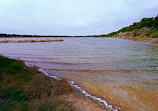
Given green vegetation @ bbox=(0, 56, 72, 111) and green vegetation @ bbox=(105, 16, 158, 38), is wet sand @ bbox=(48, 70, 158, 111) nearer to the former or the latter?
green vegetation @ bbox=(0, 56, 72, 111)

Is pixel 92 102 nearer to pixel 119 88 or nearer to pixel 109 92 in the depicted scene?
A: pixel 109 92

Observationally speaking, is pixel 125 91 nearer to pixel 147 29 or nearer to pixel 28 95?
pixel 28 95

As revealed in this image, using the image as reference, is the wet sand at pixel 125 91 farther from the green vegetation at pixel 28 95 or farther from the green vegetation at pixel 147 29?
the green vegetation at pixel 147 29

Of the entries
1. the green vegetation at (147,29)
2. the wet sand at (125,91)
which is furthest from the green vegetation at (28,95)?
the green vegetation at (147,29)

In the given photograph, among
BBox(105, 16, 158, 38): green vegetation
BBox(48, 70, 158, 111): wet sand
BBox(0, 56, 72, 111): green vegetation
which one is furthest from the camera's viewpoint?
BBox(105, 16, 158, 38): green vegetation

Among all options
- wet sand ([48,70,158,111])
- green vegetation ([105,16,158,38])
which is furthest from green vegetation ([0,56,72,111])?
green vegetation ([105,16,158,38])

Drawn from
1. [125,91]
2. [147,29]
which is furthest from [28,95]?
[147,29]

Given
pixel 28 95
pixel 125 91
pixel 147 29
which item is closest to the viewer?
pixel 28 95

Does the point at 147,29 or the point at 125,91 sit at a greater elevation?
the point at 147,29

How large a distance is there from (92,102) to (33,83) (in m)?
3.79

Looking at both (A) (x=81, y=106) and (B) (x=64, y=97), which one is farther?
(B) (x=64, y=97)

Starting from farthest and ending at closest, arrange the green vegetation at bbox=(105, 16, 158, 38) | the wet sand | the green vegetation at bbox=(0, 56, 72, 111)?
the green vegetation at bbox=(105, 16, 158, 38), the wet sand, the green vegetation at bbox=(0, 56, 72, 111)

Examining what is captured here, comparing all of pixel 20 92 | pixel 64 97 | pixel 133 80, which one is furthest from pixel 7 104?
pixel 133 80

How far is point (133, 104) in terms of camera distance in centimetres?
532
